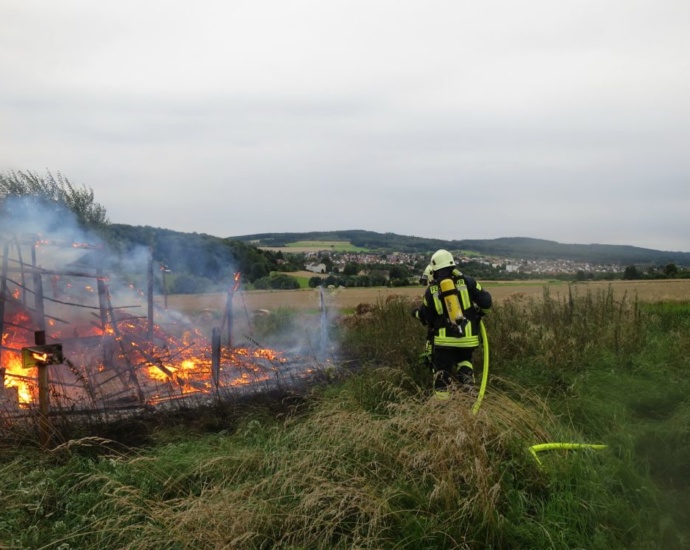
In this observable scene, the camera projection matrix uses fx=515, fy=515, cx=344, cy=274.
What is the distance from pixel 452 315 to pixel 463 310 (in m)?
0.22

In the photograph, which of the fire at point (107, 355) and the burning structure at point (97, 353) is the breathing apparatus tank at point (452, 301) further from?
the fire at point (107, 355)

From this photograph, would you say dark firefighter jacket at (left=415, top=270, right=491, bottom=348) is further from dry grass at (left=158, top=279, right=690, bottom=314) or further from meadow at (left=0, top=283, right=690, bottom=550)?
dry grass at (left=158, top=279, right=690, bottom=314)

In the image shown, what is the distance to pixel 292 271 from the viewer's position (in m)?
32.6

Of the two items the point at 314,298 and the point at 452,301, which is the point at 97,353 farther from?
the point at 314,298

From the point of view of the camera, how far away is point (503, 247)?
45.3 metres

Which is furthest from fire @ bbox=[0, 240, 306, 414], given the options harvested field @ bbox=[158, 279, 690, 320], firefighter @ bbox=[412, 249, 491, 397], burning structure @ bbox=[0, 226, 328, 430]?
harvested field @ bbox=[158, 279, 690, 320]

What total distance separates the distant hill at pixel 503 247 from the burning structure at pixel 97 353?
1155 inches

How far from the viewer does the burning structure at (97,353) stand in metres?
7.59

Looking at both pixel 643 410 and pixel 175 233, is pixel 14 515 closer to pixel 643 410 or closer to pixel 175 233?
pixel 643 410

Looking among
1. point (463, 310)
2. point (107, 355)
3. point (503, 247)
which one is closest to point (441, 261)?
point (463, 310)

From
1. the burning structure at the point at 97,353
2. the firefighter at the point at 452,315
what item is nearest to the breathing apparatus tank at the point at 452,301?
the firefighter at the point at 452,315

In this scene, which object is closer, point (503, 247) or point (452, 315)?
point (452, 315)

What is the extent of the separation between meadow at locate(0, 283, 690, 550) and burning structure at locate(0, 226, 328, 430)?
1.21 meters

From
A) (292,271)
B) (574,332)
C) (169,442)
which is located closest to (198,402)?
(169,442)
